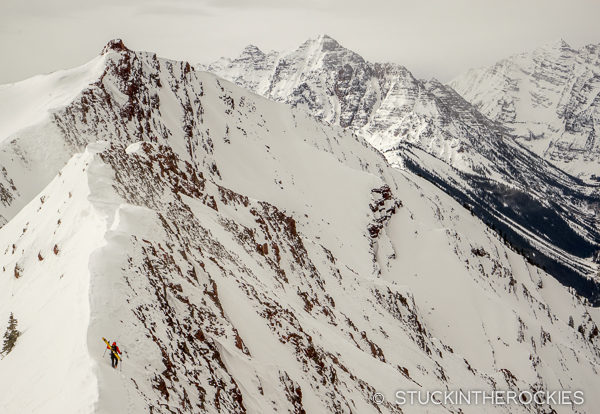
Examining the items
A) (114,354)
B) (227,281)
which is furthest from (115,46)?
(114,354)

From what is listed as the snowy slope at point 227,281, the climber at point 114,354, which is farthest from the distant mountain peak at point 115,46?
the climber at point 114,354

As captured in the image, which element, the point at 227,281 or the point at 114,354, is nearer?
the point at 114,354

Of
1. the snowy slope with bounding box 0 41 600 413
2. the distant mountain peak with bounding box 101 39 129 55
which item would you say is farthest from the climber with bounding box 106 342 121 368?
the distant mountain peak with bounding box 101 39 129 55

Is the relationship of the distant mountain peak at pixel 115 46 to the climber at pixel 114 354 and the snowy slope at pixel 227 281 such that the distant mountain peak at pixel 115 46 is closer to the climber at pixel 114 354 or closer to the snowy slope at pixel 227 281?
the snowy slope at pixel 227 281

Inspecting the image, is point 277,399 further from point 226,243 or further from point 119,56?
point 119,56

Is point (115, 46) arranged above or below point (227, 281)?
above

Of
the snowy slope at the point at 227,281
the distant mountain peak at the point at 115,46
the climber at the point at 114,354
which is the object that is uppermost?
the distant mountain peak at the point at 115,46

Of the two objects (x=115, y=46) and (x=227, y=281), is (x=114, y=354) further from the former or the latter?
(x=115, y=46)

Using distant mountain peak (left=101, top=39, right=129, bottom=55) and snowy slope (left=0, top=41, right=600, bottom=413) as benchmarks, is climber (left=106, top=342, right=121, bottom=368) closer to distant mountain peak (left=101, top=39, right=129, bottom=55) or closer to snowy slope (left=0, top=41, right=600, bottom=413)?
snowy slope (left=0, top=41, right=600, bottom=413)
